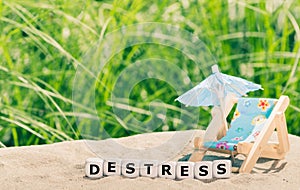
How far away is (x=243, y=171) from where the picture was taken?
12.3 ft

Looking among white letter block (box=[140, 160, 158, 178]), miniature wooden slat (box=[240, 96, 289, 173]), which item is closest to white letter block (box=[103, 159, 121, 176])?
white letter block (box=[140, 160, 158, 178])

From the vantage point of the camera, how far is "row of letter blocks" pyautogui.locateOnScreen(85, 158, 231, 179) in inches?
143

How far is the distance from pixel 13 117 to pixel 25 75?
0.34m

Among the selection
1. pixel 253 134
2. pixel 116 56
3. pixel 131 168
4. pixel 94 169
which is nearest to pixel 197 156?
pixel 253 134

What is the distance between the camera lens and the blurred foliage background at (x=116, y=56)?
16.7 feet

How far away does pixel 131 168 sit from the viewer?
12.0 feet

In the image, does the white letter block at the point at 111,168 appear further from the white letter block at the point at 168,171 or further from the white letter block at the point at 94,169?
the white letter block at the point at 168,171

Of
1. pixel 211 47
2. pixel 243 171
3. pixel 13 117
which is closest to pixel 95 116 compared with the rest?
pixel 13 117

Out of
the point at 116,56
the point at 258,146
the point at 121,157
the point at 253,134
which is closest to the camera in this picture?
the point at 258,146

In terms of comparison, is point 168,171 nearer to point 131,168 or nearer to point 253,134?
point 131,168

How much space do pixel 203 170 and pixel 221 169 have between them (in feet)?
0.34

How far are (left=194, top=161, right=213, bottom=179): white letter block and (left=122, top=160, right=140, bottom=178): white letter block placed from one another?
0.33 meters

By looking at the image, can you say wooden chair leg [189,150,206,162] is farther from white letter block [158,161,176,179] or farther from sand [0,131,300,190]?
white letter block [158,161,176,179]

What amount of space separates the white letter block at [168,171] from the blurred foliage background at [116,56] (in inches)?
55.3
